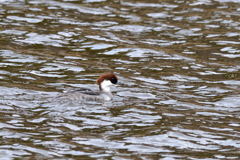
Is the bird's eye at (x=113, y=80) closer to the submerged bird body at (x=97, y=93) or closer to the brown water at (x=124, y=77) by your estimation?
the submerged bird body at (x=97, y=93)

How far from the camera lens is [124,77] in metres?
18.6

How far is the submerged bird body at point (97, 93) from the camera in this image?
16.0 meters

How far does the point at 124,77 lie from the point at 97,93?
84.7 inches

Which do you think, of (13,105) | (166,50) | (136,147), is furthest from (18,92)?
(166,50)

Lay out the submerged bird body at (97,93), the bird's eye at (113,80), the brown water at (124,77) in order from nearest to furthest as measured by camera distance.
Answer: the brown water at (124,77) < the submerged bird body at (97,93) < the bird's eye at (113,80)

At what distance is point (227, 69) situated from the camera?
19.5 meters

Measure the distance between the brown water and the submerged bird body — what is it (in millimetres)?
233

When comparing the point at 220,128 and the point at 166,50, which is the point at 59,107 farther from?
the point at 166,50

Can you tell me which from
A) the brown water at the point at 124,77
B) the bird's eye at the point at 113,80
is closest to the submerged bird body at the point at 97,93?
the bird's eye at the point at 113,80

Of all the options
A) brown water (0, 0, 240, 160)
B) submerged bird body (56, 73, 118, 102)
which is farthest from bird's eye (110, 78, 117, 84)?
brown water (0, 0, 240, 160)

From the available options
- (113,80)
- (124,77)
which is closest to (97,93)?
(113,80)

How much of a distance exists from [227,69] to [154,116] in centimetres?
521

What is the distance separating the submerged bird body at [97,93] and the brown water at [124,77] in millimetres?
233

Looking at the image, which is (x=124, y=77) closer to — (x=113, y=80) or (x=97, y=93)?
(x=113, y=80)
